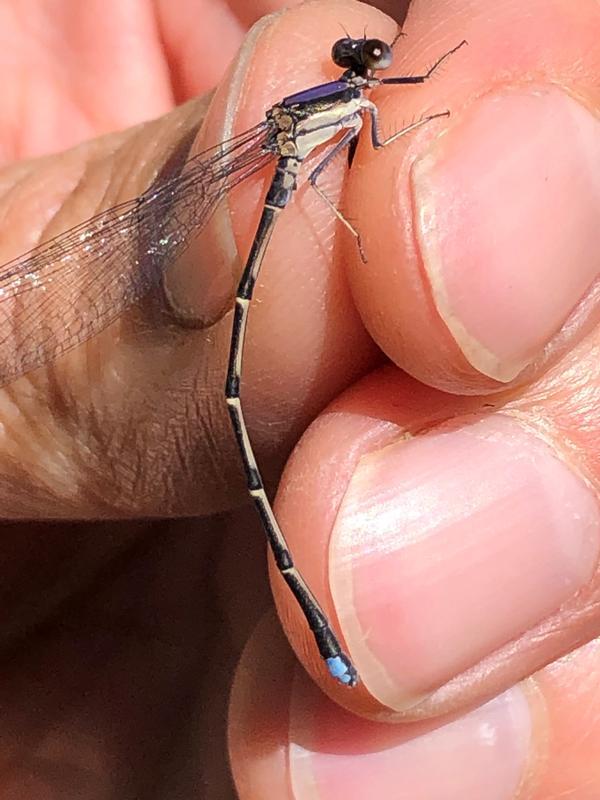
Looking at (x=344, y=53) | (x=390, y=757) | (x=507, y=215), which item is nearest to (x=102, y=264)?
(x=344, y=53)

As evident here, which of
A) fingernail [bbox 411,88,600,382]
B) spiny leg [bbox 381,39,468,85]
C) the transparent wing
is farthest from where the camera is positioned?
the transparent wing

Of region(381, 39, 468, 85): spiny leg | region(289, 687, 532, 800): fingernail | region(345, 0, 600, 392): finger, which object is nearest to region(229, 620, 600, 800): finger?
region(289, 687, 532, 800): fingernail

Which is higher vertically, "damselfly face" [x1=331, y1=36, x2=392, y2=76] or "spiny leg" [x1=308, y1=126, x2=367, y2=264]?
"damselfly face" [x1=331, y1=36, x2=392, y2=76]

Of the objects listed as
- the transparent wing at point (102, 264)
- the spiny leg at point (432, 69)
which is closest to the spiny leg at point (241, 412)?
the transparent wing at point (102, 264)

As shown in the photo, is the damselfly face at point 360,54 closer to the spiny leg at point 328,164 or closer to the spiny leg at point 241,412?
the spiny leg at point 328,164

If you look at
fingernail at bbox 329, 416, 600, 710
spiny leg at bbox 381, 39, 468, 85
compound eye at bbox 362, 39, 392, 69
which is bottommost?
fingernail at bbox 329, 416, 600, 710

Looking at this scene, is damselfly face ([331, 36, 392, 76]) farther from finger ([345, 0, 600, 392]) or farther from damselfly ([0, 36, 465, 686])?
finger ([345, 0, 600, 392])

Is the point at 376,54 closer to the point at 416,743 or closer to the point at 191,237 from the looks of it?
the point at 191,237
